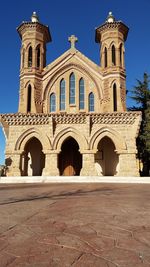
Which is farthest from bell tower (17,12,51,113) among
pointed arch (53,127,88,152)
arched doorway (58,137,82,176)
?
pointed arch (53,127,88,152)

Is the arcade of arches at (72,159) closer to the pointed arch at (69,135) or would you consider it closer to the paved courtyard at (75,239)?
the pointed arch at (69,135)

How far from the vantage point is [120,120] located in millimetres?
21438

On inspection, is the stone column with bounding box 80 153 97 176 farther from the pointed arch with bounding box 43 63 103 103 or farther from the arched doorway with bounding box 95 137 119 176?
the pointed arch with bounding box 43 63 103 103

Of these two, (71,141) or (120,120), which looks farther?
(71,141)

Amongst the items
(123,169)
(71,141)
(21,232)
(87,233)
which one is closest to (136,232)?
(87,233)

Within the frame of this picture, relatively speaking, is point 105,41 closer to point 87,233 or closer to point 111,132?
point 111,132

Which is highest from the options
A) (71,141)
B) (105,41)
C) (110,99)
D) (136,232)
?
(105,41)

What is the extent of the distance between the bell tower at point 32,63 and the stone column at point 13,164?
5678 millimetres

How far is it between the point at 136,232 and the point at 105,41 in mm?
26167

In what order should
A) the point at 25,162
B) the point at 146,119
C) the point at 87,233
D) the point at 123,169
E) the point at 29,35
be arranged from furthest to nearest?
the point at 29,35, the point at 146,119, the point at 25,162, the point at 123,169, the point at 87,233

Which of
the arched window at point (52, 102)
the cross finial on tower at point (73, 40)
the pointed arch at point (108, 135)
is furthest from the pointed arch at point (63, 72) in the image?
the pointed arch at point (108, 135)

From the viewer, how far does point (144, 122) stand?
79.5ft

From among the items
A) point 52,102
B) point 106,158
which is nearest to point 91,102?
point 52,102

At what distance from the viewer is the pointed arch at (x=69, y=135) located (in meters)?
21.2
